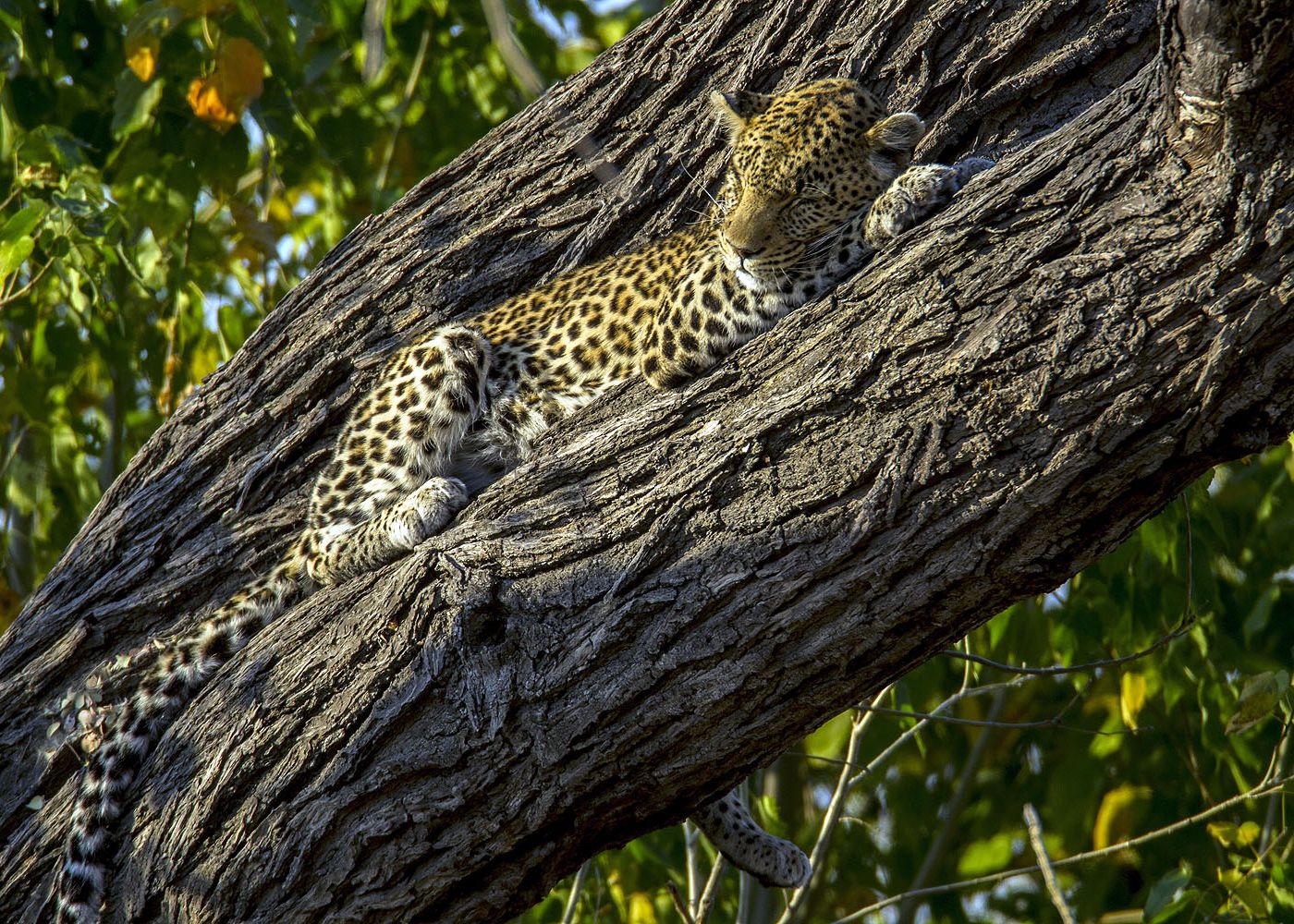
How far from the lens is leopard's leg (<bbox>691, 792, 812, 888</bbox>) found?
4.97 meters

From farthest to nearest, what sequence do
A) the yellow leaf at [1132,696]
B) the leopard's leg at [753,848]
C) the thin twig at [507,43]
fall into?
1. the yellow leaf at [1132,696]
2. the leopard's leg at [753,848]
3. the thin twig at [507,43]

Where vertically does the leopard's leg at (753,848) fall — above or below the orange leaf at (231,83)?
below

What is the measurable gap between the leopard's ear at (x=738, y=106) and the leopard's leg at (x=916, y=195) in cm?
78

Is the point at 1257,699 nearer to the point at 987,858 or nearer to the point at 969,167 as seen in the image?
the point at 969,167

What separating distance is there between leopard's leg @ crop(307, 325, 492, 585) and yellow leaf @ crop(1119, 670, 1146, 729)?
9.24ft

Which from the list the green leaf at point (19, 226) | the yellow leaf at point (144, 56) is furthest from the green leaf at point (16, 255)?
the yellow leaf at point (144, 56)

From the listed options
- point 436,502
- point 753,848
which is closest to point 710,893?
point 753,848

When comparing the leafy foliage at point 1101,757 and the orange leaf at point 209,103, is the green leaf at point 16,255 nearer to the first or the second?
the orange leaf at point 209,103

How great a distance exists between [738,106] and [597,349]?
3.23 feet

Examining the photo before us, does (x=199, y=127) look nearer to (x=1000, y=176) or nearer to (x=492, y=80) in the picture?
(x=492, y=80)

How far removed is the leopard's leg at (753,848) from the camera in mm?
4973

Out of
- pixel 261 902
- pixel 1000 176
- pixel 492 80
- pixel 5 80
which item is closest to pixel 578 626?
pixel 261 902

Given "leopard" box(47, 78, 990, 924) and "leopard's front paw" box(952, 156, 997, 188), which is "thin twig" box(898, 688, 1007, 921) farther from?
"leopard's front paw" box(952, 156, 997, 188)

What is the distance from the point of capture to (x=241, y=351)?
486 cm
